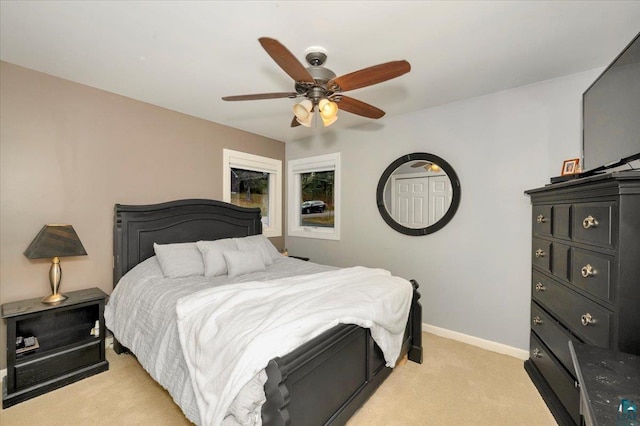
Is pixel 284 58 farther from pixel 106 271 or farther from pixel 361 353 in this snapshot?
pixel 106 271

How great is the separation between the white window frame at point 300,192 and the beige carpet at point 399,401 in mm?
2084

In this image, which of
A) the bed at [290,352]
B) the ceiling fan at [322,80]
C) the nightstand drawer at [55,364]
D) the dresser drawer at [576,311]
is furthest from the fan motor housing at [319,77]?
the nightstand drawer at [55,364]

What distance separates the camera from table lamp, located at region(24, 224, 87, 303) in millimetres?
2146

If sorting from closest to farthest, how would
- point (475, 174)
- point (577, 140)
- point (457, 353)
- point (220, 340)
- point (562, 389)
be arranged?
1. point (220, 340)
2. point (562, 389)
3. point (577, 140)
4. point (457, 353)
5. point (475, 174)

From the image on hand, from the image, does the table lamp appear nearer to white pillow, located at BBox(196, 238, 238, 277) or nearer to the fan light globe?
white pillow, located at BBox(196, 238, 238, 277)

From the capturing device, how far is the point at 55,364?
215cm

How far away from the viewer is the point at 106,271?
8.89 feet

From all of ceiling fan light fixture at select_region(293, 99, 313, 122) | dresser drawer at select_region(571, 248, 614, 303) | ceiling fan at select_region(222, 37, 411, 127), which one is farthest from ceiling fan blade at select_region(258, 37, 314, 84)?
dresser drawer at select_region(571, 248, 614, 303)

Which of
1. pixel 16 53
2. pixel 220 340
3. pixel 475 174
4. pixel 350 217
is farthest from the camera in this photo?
pixel 350 217

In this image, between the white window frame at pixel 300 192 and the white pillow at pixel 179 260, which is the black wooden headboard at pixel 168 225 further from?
the white window frame at pixel 300 192

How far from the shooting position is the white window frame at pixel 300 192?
155 inches

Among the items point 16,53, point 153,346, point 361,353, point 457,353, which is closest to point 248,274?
point 153,346

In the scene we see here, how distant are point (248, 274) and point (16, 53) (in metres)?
2.48

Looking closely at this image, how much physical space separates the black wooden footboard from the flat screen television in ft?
6.06
